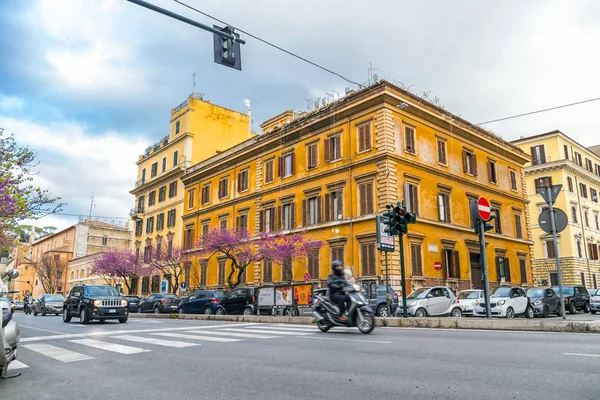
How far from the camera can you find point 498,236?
33.2 metres

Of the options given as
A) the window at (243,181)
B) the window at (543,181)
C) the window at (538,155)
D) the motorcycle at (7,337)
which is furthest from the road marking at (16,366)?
the window at (538,155)

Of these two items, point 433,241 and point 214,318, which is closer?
point 214,318

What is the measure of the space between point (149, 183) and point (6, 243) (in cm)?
3143

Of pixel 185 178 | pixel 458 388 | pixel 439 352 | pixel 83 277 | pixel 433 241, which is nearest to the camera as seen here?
pixel 458 388

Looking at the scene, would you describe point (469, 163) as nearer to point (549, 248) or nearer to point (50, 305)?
point (549, 248)

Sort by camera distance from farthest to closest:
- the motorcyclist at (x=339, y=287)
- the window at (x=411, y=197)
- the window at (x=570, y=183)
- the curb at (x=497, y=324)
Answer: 1. the window at (x=570, y=183)
2. the window at (x=411, y=197)
3. the motorcyclist at (x=339, y=287)
4. the curb at (x=497, y=324)

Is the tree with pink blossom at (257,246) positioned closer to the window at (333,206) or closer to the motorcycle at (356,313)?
the window at (333,206)

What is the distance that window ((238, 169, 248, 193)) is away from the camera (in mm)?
37594

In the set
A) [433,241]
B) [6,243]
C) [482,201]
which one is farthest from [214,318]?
[433,241]

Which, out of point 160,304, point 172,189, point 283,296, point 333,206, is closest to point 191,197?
point 172,189

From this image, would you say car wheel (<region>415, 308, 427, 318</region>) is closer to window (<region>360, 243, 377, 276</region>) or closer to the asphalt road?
window (<region>360, 243, 377, 276</region>)

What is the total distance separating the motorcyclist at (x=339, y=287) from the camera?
10.7 metres

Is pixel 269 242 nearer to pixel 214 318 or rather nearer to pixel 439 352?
pixel 214 318

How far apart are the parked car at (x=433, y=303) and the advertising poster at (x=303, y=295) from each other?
4.33m
